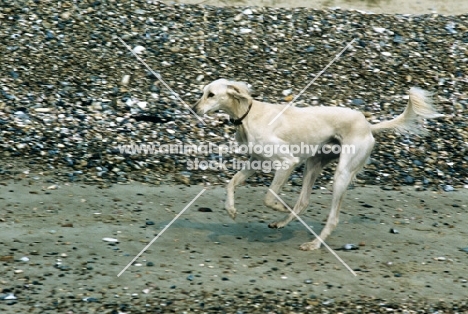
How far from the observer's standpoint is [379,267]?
22.7 feet

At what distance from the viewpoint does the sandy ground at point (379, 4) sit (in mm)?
13078

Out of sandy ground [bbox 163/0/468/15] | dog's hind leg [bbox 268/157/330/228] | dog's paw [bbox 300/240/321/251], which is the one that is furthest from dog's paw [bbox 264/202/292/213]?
sandy ground [bbox 163/0/468/15]

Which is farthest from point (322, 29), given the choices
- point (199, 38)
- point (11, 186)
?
point (11, 186)

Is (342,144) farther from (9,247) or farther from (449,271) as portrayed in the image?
(9,247)

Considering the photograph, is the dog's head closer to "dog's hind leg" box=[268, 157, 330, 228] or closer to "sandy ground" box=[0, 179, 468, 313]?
"dog's hind leg" box=[268, 157, 330, 228]

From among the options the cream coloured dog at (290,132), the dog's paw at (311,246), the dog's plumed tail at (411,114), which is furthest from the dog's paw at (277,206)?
the dog's plumed tail at (411,114)

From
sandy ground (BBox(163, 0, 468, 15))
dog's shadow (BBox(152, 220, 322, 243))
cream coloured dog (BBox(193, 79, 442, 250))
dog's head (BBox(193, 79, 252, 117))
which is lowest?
dog's shadow (BBox(152, 220, 322, 243))

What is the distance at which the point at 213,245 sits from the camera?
283 inches

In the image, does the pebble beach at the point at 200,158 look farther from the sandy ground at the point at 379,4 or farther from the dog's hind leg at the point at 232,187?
the dog's hind leg at the point at 232,187

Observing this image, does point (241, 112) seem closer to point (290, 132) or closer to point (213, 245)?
point (290, 132)

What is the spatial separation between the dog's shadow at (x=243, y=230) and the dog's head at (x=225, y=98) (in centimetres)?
111

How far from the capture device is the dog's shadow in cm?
745

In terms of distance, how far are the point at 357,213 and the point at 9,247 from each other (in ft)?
11.4

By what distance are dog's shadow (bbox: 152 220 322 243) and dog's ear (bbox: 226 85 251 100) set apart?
1274 millimetres
